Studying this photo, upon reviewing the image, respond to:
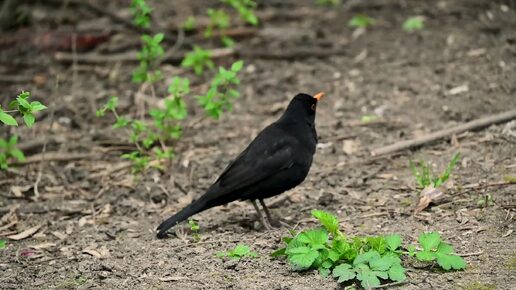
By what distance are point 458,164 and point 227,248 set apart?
2137 mm

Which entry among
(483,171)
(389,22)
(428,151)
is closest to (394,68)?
(389,22)

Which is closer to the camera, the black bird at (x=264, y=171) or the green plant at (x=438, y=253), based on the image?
the green plant at (x=438, y=253)

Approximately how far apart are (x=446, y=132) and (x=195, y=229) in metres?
2.45

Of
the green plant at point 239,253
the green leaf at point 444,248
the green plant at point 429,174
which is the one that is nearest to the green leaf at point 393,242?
the green leaf at point 444,248

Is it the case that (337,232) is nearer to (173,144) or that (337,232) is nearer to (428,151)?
(428,151)

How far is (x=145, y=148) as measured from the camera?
6.85 meters

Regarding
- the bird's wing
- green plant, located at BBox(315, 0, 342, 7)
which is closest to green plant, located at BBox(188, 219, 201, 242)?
the bird's wing

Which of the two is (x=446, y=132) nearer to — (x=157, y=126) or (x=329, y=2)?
(x=157, y=126)

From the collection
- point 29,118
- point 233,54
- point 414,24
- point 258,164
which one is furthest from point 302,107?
point 414,24

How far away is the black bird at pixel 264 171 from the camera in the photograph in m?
5.30

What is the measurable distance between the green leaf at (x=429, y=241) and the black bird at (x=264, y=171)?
4.04 feet

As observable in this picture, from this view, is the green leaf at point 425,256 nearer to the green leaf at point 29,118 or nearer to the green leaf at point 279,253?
the green leaf at point 279,253

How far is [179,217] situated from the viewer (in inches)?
207

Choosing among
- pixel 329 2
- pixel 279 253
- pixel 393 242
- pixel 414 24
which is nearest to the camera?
pixel 393 242
